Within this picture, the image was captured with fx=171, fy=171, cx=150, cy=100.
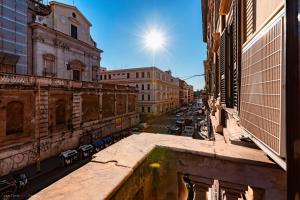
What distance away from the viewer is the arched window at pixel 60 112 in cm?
1742

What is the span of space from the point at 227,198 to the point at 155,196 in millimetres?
1188

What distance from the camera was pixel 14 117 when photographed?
13.6 m

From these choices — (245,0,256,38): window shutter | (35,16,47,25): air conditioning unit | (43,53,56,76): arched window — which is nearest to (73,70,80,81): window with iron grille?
(43,53,56,76): arched window

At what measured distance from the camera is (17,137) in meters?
13.5

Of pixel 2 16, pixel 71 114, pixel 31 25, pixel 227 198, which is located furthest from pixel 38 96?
pixel 227 198

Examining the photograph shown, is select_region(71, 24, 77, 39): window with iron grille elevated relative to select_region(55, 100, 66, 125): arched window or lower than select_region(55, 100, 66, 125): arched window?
elevated

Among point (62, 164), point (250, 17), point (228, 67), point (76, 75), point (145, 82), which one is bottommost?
point (62, 164)

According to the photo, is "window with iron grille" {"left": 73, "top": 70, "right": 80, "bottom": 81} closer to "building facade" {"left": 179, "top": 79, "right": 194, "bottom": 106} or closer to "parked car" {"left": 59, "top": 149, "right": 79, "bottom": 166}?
"parked car" {"left": 59, "top": 149, "right": 79, "bottom": 166}

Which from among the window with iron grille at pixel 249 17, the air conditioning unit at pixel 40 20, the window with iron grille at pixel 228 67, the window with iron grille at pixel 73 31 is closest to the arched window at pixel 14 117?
the air conditioning unit at pixel 40 20

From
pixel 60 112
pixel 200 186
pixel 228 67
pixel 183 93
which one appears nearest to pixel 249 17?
pixel 228 67

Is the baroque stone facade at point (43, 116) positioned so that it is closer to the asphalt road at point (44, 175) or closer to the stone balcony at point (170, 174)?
the asphalt road at point (44, 175)

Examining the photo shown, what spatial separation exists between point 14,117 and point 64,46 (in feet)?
46.6

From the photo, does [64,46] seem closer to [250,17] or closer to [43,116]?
[43,116]

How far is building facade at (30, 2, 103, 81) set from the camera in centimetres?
2128
